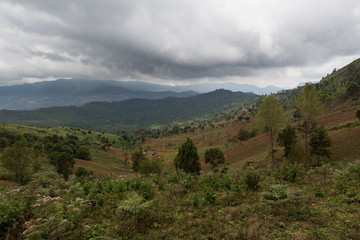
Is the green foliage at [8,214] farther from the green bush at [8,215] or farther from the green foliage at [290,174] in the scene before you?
the green foliage at [290,174]

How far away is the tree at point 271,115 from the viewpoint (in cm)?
2881

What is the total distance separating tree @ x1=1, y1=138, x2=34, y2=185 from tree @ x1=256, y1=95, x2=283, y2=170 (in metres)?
37.3

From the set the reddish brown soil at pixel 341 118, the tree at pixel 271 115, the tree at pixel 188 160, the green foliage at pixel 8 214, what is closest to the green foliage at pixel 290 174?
the tree at pixel 271 115

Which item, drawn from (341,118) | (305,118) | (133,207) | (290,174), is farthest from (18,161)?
(341,118)

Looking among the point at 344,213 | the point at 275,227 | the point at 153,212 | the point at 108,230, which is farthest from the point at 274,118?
the point at 108,230

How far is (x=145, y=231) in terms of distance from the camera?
8.08 m

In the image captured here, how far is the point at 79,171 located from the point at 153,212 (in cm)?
4375

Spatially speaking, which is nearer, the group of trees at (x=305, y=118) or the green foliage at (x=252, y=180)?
the green foliage at (x=252, y=180)

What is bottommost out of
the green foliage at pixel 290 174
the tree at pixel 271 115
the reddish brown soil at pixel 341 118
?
the green foliage at pixel 290 174

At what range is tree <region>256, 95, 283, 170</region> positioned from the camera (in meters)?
28.8

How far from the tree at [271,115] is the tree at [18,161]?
37299 millimetres

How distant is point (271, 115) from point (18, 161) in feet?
129

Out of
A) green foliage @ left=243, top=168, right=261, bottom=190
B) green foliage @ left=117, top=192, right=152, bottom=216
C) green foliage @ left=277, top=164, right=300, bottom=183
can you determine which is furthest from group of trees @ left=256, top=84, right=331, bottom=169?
green foliage @ left=117, top=192, right=152, bottom=216

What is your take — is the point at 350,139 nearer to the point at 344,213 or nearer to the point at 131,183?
the point at 344,213
